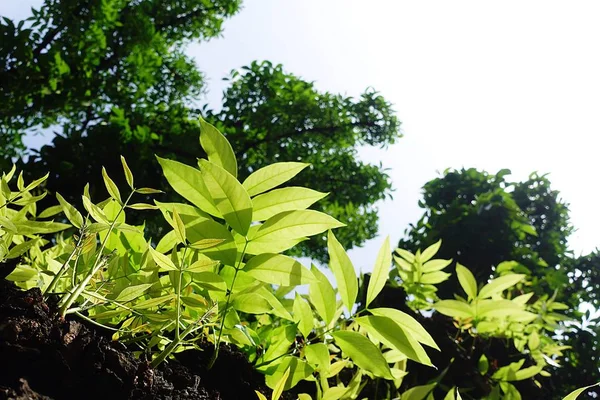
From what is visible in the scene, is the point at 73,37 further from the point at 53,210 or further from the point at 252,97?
the point at 53,210

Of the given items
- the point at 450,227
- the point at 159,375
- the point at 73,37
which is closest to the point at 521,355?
the point at 159,375

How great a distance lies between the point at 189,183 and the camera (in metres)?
0.31

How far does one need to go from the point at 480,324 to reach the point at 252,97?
323 centimetres

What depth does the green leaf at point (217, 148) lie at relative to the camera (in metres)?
0.31

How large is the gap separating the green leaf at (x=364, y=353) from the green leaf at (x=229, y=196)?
0.32 ft

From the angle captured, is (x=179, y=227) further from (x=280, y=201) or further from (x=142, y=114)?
(x=142, y=114)

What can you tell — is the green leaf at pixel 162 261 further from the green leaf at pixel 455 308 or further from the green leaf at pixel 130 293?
the green leaf at pixel 455 308

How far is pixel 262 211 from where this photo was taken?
33 cm

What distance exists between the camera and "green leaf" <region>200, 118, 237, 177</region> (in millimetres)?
311

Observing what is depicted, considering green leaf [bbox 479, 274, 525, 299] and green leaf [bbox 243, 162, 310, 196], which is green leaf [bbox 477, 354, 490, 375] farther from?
green leaf [bbox 243, 162, 310, 196]

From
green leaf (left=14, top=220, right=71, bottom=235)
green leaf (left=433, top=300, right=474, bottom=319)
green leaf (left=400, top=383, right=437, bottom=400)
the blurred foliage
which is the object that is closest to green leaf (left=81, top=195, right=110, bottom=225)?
green leaf (left=14, top=220, right=71, bottom=235)

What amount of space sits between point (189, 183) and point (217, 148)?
0.03 meters

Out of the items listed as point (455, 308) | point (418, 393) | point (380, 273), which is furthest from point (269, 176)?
point (455, 308)

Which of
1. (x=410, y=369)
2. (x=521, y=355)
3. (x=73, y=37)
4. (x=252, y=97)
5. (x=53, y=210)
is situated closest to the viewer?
(x=53, y=210)
